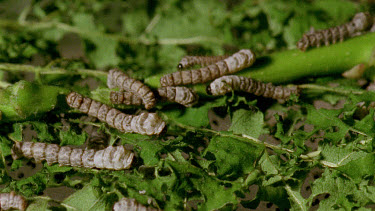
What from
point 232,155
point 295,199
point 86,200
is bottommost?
point 295,199

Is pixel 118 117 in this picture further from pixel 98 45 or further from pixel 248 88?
pixel 98 45

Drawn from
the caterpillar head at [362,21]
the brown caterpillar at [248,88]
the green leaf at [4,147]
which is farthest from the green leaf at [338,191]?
the green leaf at [4,147]

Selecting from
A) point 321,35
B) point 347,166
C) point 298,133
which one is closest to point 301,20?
point 321,35

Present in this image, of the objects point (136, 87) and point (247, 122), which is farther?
point (247, 122)

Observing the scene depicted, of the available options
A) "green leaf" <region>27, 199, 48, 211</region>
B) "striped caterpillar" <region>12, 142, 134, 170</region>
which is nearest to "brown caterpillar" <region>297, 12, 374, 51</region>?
"striped caterpillar" <region>12, 142, 134, 170</region>

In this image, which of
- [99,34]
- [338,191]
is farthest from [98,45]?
[338,191]

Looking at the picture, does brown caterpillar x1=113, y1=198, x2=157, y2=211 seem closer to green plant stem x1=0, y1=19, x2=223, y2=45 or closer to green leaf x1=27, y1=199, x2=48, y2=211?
green leaf x1=27, y1=199, x2=48, y2=211

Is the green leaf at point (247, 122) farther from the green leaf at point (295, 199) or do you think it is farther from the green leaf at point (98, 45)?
the green leaf at point (98, 45)

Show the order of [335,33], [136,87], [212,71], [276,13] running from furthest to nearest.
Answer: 1. [276,13]
2. [335,33]
3. [212,71]
4. [136,87]
